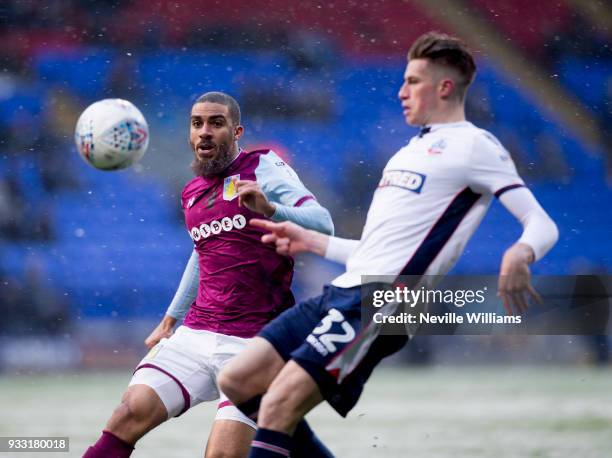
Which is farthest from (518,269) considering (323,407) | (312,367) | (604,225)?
(604,225)

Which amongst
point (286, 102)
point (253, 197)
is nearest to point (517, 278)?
point (253, 197)

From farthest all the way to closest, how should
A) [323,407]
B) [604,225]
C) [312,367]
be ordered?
[604,225] → [323,407] → [312,367]

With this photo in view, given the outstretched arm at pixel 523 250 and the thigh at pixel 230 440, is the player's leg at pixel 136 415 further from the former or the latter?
the outstretched arm at pixel 523 250

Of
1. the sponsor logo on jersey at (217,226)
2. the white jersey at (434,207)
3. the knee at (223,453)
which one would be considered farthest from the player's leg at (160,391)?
the white jersey at (434,207)

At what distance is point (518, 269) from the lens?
345cm

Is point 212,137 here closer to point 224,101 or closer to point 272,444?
point 224,101

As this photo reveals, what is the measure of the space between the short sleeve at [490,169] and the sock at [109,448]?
1887 mm

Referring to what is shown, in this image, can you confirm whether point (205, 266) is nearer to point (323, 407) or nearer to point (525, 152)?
point (323, 407)

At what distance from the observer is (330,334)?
3738mm

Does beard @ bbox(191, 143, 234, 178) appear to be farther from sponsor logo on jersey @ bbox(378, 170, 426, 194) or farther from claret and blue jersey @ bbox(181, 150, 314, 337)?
sponsor logo on jersey @ bbox(378, 170, 426, 194)

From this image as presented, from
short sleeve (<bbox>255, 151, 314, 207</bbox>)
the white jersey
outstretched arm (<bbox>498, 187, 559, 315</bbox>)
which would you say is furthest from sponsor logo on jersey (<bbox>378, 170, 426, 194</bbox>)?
short sleeve (<bbox>255, 151, 314, 207</bbox>)

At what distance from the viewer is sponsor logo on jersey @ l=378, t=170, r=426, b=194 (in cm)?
382

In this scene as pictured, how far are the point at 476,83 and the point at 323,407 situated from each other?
22.9 feet

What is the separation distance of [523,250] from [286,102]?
37.1ft
